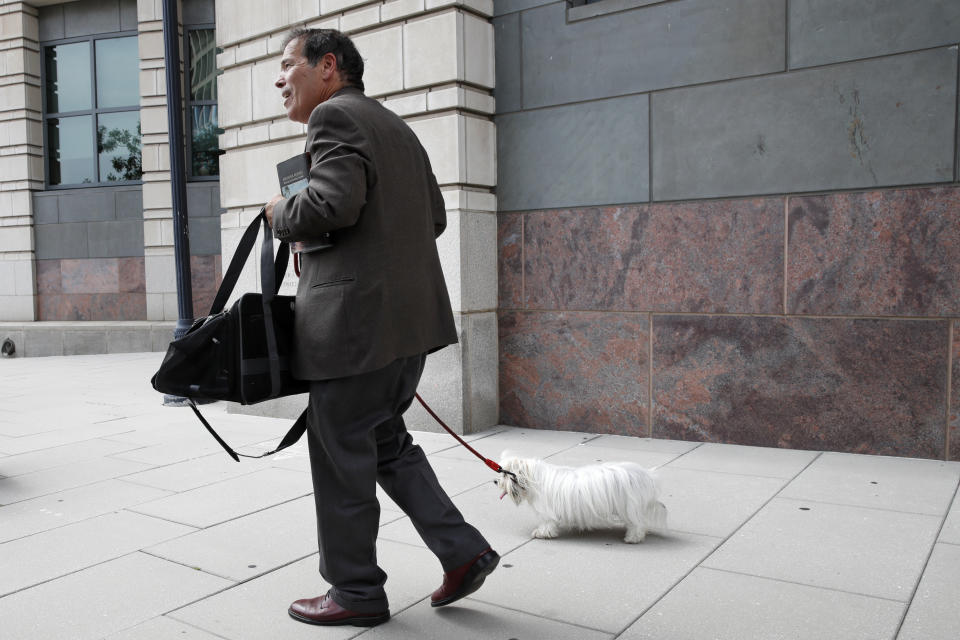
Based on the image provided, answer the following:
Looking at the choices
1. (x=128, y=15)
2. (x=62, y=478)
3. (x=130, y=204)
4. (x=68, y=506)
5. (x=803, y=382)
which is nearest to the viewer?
(x=68, y=506)

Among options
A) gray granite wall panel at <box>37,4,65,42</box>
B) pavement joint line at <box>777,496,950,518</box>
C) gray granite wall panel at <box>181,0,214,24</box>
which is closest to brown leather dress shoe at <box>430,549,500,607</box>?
pavement joint line at <box>777,496,950,518</box>

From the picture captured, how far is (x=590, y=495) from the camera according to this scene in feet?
12.6

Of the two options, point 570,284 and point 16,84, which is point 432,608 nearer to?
point 570,284

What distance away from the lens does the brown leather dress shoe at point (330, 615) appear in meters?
3.03

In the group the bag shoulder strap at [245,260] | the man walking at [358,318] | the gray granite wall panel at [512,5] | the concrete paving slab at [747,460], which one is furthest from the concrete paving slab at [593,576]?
the gray granite wall panel at [512,5]

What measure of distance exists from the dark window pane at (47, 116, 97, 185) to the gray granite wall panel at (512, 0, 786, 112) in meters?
12.3

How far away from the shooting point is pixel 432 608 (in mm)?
3225

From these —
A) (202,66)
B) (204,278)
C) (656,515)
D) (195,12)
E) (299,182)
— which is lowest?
(656,515)

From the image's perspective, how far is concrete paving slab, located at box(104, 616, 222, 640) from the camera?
300 cm

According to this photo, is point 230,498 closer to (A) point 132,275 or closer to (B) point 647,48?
(B) point 647,48

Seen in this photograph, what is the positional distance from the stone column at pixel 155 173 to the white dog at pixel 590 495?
12200 mm

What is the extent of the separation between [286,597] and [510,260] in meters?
3.93

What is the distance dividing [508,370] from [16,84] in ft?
45.3

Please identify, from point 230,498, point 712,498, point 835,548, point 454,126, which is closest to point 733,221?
point 712,498
